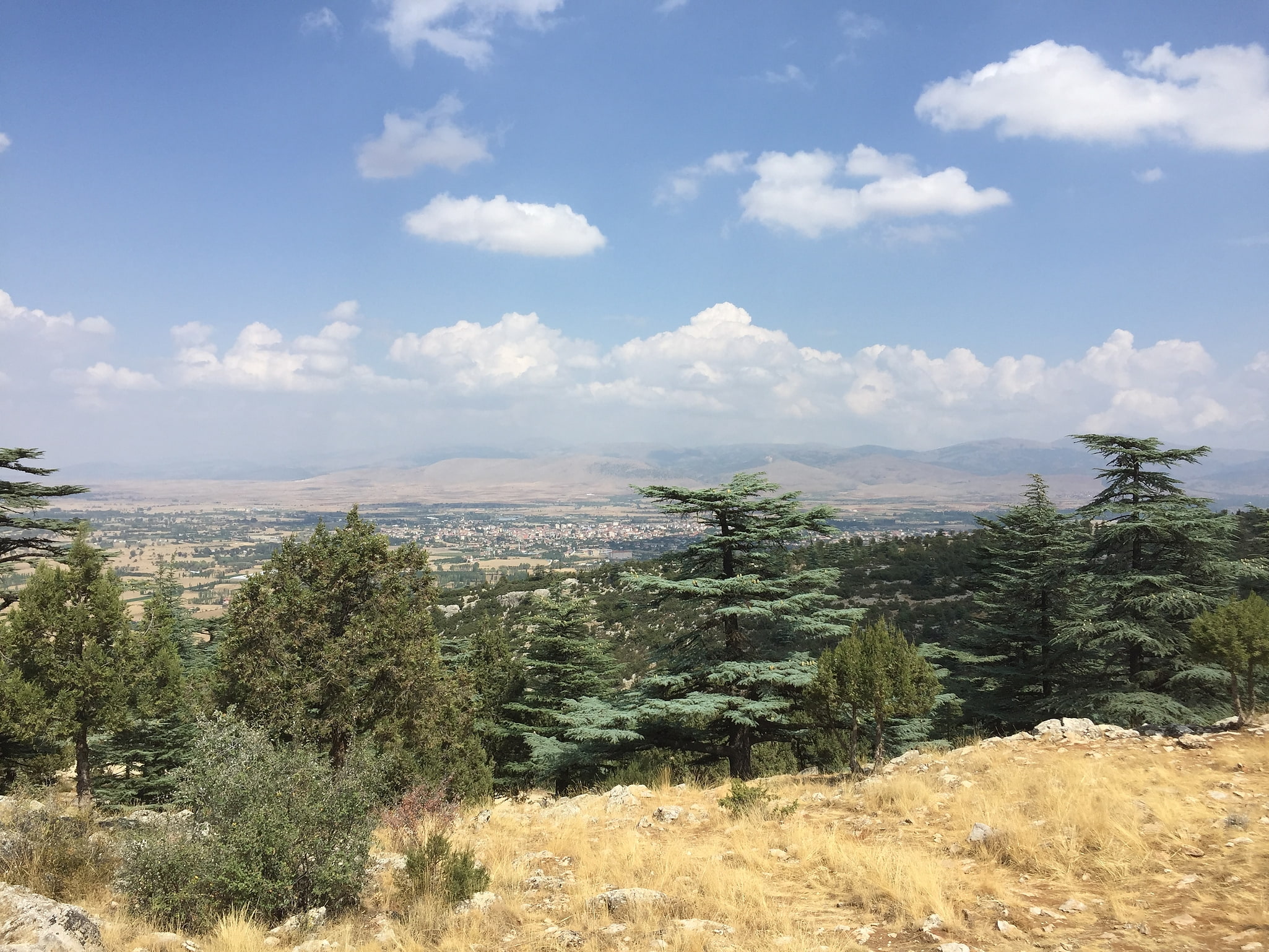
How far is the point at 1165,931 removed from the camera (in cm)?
536

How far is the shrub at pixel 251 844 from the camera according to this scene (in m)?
6.74

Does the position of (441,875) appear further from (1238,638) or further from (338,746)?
(1238,638)

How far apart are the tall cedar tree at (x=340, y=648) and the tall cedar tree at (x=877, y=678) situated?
7.59 m

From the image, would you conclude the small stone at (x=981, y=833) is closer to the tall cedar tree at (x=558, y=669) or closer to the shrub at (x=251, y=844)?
the shrub at (x=251, y=844)

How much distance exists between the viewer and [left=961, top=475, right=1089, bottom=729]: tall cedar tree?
18734 millimetres

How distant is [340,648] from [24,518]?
8136 mm

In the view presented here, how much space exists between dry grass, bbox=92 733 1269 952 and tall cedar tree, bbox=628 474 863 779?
339 centimetres

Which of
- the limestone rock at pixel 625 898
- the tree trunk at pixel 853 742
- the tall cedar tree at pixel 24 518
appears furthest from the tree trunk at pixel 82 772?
the tree trunk at pixel 853 742

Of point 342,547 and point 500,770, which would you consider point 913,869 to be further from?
point 500,770

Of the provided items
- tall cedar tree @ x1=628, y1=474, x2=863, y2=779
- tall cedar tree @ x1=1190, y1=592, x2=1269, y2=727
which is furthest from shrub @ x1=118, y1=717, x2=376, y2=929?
tall cedar tree @ x1=1190, y1=592, x2=1269, y2=727

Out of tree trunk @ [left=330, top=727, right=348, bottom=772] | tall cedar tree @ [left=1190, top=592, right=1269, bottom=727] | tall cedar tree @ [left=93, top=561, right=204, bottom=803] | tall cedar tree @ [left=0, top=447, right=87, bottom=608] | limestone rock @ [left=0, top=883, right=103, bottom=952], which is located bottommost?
tall cedar tree @ [left=93, top=561, right=204, bottom=803]

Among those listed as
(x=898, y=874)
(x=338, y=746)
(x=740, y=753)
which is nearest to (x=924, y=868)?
(x=898, y=874)

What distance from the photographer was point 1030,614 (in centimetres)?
1944

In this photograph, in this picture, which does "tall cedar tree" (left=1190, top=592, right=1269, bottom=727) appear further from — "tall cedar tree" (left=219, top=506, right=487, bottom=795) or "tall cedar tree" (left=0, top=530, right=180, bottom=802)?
"tall cedar tree" (left=0, top=530, right=180, bottom=802)
